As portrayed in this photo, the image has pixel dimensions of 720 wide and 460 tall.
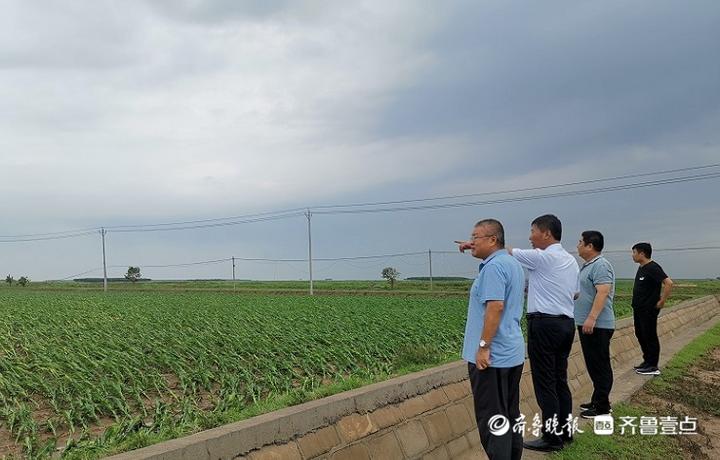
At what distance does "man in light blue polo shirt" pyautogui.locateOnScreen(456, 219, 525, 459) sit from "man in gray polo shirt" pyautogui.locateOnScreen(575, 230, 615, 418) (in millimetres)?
2131

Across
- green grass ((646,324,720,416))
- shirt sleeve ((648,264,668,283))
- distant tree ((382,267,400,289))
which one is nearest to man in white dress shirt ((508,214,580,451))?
green grass ((646,324,720,416))

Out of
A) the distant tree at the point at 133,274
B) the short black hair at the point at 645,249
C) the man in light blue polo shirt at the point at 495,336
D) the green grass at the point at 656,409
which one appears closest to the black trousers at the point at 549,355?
the green grass at the point at 656,409

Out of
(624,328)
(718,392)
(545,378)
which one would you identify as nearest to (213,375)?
(545,378)

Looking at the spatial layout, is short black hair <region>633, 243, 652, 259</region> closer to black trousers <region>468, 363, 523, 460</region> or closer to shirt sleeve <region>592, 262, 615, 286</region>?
shirt sleeve <region>592, 262, 615, 286</region>

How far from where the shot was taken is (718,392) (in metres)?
6.88

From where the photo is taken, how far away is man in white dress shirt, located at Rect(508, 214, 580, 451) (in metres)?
4.31

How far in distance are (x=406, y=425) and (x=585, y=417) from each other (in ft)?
7.51

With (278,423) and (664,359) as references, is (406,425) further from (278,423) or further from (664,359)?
(664,359)

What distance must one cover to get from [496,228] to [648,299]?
5.24 meters

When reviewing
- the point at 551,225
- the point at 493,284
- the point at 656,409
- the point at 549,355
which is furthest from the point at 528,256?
the point at 656,409

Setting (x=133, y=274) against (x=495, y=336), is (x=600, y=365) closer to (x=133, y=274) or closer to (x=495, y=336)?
(x=495, y=336)

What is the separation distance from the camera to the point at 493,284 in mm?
3262
